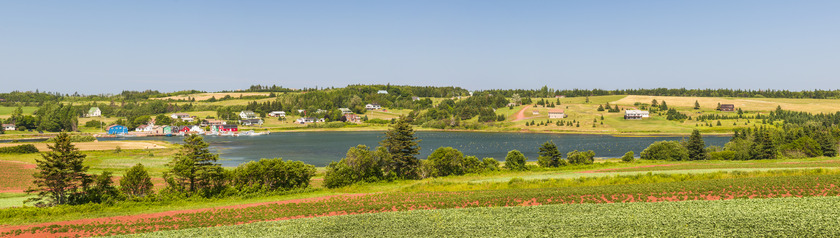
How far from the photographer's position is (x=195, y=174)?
34.0m

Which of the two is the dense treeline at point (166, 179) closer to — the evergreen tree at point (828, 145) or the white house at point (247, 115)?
the evergreen tree at point (828, 145)

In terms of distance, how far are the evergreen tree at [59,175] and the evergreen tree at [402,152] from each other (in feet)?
78.7

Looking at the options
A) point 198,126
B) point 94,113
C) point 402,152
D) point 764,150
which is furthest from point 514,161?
point 94,113

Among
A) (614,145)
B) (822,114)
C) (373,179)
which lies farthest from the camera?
(822,114)

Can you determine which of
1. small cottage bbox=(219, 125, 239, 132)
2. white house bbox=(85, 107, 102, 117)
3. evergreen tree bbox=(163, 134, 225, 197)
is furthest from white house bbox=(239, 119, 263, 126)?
evergreen tree bbox=(163, 134, 225, 197)

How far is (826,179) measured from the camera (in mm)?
30891

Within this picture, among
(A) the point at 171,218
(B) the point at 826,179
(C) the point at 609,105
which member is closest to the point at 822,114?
(C) the point at 609,105

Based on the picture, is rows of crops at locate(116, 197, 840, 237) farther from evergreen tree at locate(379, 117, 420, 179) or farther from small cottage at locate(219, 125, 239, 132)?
small cottage at locate(219, 125, 239, 132)

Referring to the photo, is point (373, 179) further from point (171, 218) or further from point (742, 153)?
point (742, 153)

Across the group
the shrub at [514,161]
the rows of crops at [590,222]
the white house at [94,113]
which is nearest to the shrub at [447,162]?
the shrub at [514,161]

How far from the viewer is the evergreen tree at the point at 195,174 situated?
33875 millimetres

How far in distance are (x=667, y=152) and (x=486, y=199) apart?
42423 mm

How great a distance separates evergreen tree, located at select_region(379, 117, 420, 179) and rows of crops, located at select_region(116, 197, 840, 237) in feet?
62.2

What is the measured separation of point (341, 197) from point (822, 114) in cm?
16414
